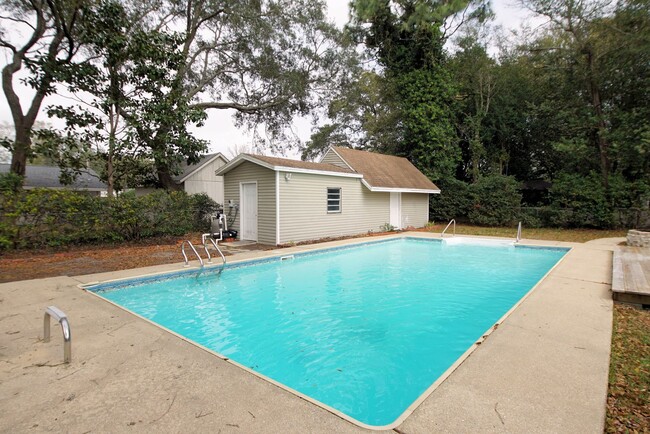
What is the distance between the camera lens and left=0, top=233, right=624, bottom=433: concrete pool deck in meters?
2.21

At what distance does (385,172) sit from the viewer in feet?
55.4

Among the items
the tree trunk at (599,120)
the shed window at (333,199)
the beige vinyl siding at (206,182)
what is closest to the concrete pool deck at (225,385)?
the shed window at (333,199)

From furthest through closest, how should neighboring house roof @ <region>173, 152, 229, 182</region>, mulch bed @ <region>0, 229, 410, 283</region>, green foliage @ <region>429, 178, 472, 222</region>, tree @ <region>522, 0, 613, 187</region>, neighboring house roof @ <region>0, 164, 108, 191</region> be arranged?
neighboring house roof @ <region>0, 164, 108, 191</region>
neighboring house roof @ <region>173, 152, 229, 182</region>
green foliage @ <region>429, 178, 472, 222</region>
tree @ <region>522, 0, 613, 187</region>
mulch bed @ <region>0, 229, 410, 283</region>

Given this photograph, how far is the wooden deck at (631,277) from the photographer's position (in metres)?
5.11

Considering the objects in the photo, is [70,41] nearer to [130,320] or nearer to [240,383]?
[130,320]

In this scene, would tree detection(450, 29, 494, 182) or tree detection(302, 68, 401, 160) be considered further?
tree detection(302, 68, 401, 160)

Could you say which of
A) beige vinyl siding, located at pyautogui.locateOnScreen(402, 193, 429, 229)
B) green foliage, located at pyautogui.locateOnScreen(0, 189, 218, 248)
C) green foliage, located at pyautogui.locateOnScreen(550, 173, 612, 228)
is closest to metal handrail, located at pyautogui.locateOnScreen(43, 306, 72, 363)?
green foliage, located at pyautogui.locateOnScreen(0, 189, 218, 248)

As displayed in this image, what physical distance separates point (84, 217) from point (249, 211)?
5.18m

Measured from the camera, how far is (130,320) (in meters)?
4.32

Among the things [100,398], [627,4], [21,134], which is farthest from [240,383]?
[627,4]

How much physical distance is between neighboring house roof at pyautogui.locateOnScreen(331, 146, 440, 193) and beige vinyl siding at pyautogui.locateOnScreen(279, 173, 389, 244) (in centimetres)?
69

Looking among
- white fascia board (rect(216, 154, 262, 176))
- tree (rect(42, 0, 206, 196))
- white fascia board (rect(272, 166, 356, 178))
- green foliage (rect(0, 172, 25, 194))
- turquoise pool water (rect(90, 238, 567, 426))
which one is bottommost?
turquoise pool water (rect(90, 238, 567, 426))

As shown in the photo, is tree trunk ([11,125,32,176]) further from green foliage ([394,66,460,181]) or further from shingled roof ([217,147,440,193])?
green foliage ([394,66,460,181])

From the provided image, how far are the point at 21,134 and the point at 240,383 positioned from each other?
15919mm
